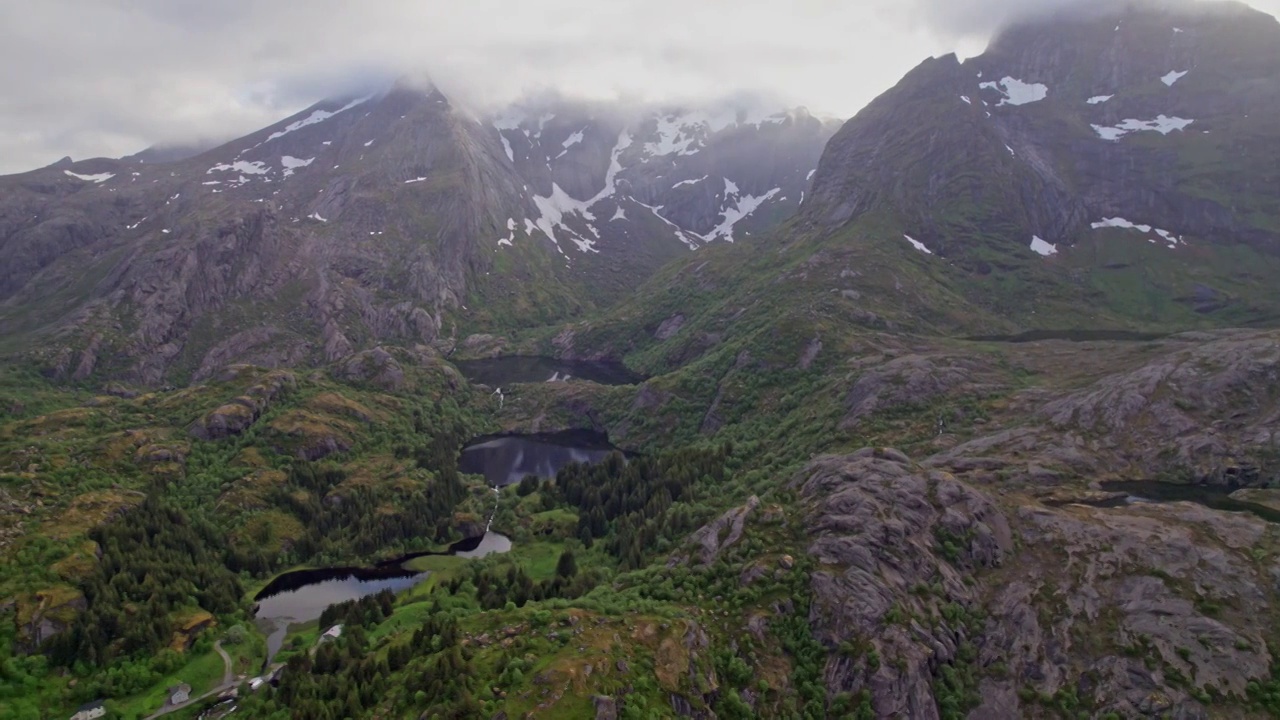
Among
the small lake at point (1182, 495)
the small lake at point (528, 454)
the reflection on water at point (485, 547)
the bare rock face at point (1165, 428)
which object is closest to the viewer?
the small lake at point (1182, 495)

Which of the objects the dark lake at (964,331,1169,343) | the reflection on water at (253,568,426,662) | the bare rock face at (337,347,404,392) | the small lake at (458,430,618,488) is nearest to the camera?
the reflection on water at (253,568,426,662)

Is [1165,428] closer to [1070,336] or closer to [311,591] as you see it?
[1070,336]

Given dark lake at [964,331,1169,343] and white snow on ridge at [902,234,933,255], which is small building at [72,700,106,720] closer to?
dark lake at [964,331,1169,343]

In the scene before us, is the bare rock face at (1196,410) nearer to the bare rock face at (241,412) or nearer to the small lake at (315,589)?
the small lake at (315,589)

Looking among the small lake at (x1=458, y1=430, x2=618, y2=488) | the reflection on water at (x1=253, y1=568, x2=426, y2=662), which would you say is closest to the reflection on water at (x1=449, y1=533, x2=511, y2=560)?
the reflection on water at (x1=253, y1=568, x2=426, y2=662)

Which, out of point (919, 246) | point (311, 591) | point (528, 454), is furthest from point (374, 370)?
point (919, 246)

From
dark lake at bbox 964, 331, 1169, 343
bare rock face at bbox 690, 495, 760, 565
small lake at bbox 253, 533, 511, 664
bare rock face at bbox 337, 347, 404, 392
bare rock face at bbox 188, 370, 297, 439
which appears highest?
bare rock face at bbox 188, 370, 297, 439

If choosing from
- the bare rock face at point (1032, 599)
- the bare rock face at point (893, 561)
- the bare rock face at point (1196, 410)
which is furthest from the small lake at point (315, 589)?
the bare rock face at point (1196, 410)
